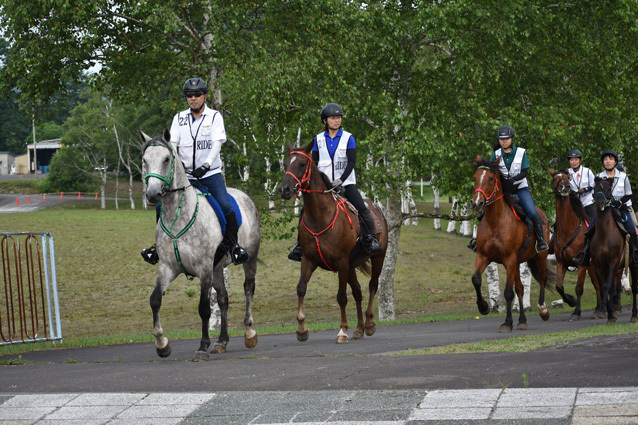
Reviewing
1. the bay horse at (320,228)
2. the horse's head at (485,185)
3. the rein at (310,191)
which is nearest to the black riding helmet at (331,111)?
the bay horse at (320,228)

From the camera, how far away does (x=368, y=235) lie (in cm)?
1384

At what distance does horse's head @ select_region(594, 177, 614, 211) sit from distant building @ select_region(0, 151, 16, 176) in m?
119

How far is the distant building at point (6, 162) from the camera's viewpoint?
411 ft

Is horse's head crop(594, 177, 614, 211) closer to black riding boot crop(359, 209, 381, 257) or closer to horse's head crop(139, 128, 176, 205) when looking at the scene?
black riding boot crop(359, 209, 381, 257)

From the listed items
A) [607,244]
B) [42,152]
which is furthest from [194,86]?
[42,152]

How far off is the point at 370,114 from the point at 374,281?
966cm

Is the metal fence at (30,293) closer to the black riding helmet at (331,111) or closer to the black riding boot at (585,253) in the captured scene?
the black riding helmet at (331,111)

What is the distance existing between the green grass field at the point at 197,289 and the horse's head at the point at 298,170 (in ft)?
17.3

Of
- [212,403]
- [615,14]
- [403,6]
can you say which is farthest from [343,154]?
[615,14]

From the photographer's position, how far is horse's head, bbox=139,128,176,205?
34.7 feet

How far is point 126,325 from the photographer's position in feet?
81.7

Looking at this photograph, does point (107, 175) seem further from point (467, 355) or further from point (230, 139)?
point (467, 355)

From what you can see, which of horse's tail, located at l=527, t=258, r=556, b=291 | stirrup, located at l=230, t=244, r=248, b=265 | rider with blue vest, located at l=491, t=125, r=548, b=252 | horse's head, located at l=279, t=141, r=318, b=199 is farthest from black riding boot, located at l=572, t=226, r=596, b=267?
stirrup, located at l=230, t=244, r=248, b=265

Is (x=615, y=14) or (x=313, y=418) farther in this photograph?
(x=615, y=14)
